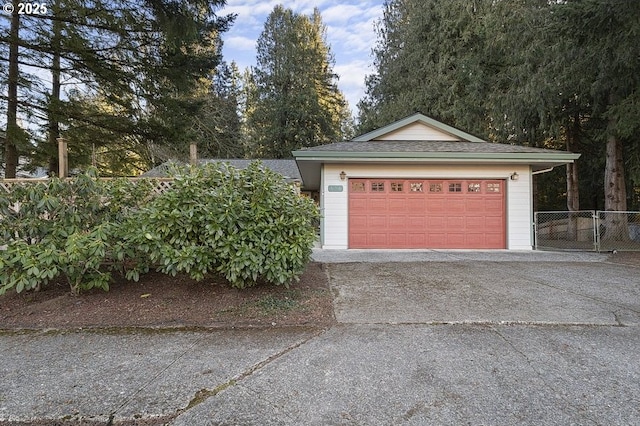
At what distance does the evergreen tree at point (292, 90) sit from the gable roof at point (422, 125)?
16223 millimetres

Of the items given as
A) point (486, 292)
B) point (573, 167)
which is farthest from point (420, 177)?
point (573, 167)

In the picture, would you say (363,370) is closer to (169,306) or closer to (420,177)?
(169,306)

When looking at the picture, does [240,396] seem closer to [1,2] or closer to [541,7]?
[1,2]

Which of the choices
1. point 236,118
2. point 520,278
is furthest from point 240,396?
point 236,118

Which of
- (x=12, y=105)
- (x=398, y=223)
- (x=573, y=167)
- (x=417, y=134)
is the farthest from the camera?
(x=573, y=167)

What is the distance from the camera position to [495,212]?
9242 millimetres

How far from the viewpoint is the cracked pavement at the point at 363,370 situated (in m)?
2.08

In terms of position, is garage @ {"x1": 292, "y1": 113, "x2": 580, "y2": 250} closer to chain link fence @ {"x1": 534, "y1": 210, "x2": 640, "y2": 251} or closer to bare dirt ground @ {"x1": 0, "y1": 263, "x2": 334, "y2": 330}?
chain link fence @ {"x1": 534, "y1": 210, "x2": 640, "y2": 251}

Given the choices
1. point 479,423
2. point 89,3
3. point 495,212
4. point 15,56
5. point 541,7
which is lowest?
point 479,423

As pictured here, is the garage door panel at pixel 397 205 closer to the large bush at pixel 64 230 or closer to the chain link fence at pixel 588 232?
the chain link fence at pixel 588 232

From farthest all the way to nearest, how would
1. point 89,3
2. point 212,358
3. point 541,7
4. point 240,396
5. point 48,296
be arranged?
1. point 541,7
2. point 89,3
3. point 48,296
4. point 212,358
5. point 240,396

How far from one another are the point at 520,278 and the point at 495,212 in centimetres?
416

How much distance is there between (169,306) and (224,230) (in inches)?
41.1

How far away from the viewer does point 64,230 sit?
13.4 ft
